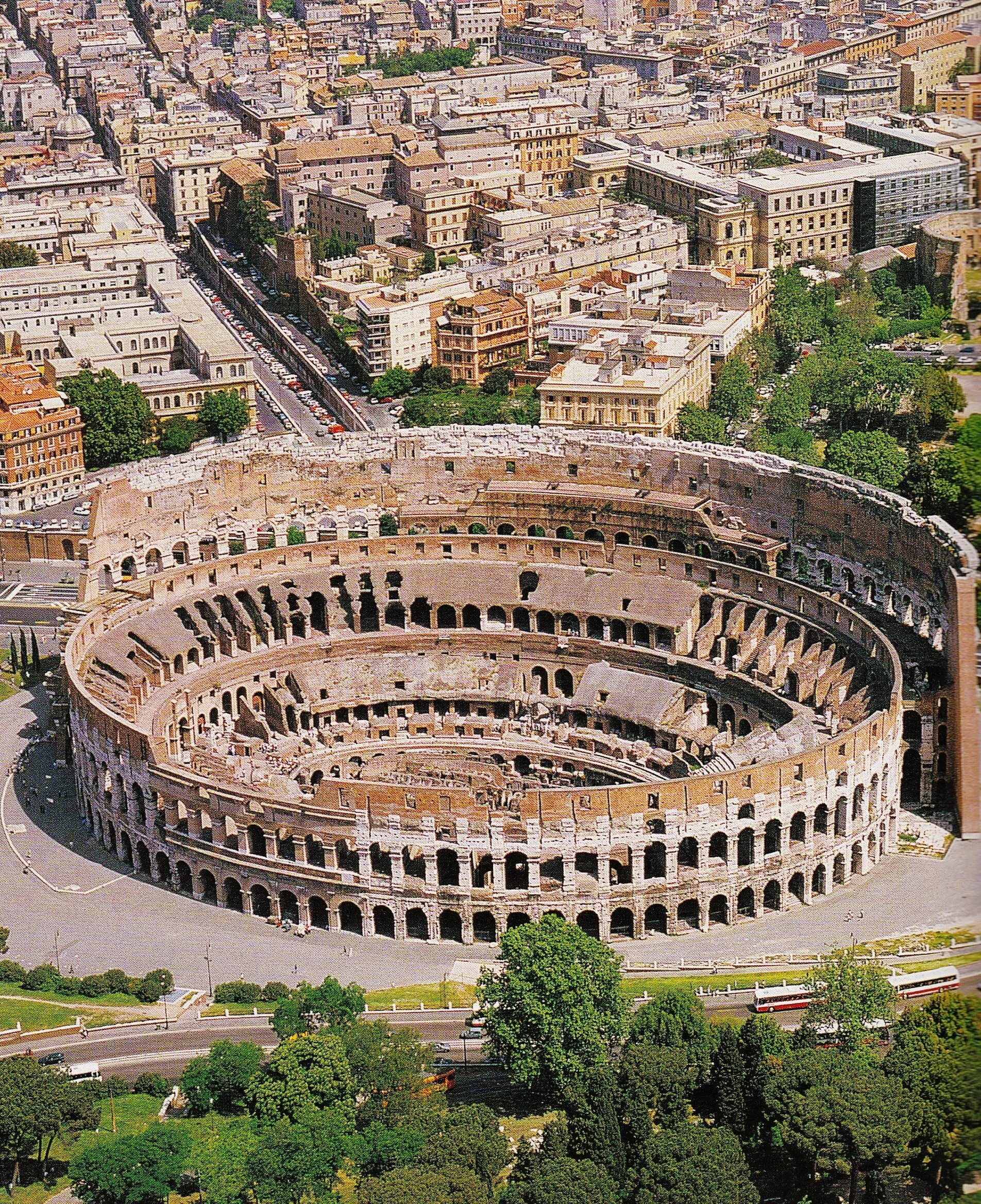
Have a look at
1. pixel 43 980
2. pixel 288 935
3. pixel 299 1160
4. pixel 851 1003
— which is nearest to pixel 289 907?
pixel 288 935

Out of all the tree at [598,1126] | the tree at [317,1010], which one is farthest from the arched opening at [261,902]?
the tree at [598,1126]

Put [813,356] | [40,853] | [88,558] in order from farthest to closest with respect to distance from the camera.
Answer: [813,356] < [88,558] < [40,853]

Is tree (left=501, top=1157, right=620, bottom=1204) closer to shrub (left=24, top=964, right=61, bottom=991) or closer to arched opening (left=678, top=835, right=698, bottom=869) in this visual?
arched opening (left=678, top=835, right=698, bottom=869)

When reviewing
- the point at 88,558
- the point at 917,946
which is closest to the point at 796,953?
the point at 917,946

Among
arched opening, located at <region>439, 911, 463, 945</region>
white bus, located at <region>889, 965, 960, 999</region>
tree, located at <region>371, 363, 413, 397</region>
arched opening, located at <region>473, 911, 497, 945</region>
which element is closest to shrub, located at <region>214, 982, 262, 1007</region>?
arched opening, located at <region>439, 911, 463, 945</region>

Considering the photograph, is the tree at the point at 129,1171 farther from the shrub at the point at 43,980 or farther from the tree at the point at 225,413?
the tree at the point at 225,413

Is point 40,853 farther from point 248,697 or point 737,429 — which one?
point 737,429

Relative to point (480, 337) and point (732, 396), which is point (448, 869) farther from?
point (480, 337)
